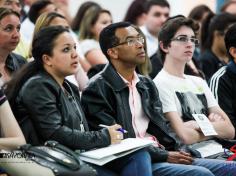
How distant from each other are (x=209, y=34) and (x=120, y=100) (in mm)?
2071

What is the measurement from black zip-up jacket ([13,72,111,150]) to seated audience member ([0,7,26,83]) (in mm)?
577

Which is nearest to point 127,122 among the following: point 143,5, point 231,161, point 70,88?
point 70,88

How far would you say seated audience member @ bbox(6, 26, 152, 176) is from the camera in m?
3.98

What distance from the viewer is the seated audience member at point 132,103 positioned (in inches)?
172

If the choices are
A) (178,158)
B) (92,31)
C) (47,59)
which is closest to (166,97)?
(178,158)

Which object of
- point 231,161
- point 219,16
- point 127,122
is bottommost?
point 231,161

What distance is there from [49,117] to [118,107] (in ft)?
2.02

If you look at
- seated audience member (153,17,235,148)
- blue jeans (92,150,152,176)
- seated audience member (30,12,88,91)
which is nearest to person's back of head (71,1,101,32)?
seated audience member (30,12,88,91)

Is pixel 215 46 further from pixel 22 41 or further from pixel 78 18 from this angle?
pixel 22 41

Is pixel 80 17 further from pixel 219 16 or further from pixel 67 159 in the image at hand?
pixel 67 159

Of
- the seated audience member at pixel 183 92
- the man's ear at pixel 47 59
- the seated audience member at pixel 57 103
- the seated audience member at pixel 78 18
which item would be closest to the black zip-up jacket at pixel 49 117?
the seated audience member at pixel 57 103

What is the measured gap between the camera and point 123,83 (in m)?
4.52

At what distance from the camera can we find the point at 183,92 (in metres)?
4.93

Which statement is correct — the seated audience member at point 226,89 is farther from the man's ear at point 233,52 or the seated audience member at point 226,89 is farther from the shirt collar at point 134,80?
the shirt collar at point 134,80
